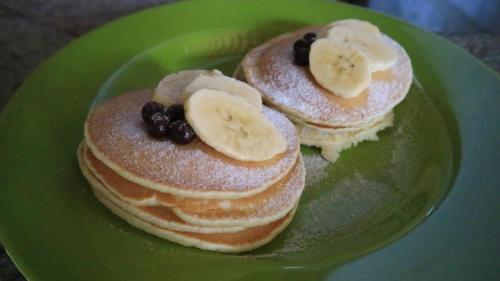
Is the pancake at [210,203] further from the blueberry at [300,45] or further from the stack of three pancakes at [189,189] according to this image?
the blueberry at [300,45]

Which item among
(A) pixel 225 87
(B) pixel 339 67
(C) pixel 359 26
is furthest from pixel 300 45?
(A) pixel 225 87

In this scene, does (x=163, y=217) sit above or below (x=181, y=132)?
below

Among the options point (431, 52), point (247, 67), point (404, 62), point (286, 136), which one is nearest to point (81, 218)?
point (286, 136)

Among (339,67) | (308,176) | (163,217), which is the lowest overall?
(308,176)

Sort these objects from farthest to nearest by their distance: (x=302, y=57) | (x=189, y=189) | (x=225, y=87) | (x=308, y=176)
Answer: (x=302, y=57)
(x=308, y=176)
(x=225, y=87)
(x=189, y=189)

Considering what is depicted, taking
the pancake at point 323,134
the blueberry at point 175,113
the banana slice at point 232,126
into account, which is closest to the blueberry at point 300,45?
the pancake at point 323,134

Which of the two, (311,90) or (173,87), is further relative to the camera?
(311,90)

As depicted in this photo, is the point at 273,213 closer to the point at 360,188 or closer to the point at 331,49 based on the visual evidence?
the point at 360,188

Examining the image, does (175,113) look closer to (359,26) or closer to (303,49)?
(303,49)
